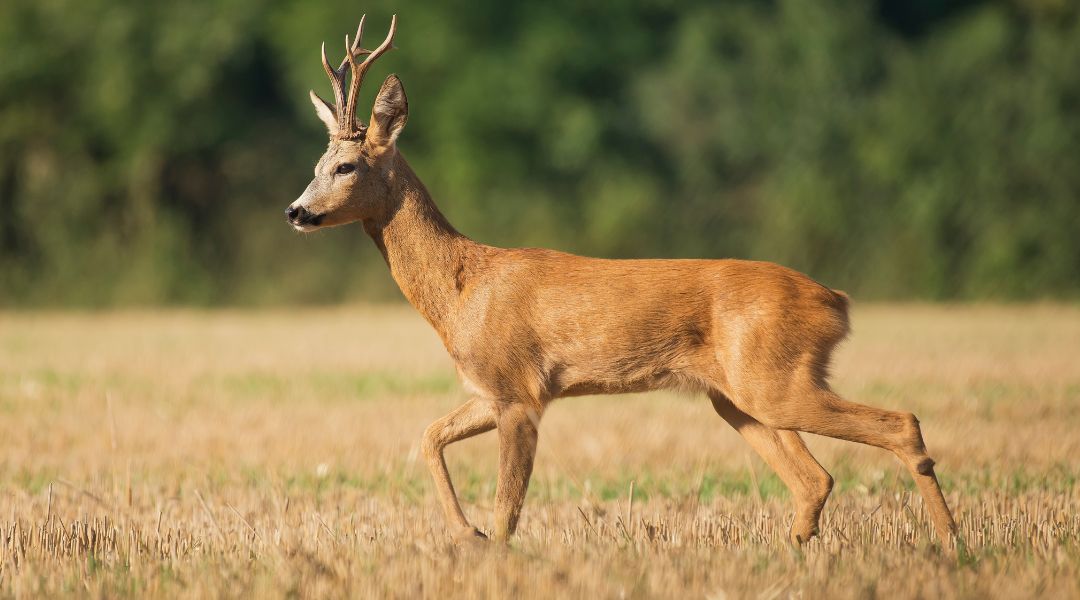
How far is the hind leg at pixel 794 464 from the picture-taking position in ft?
20.3

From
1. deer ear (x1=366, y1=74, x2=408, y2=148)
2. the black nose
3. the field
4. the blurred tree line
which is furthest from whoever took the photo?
the blurred tree line

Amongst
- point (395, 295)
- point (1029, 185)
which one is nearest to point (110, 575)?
point (395, 295)

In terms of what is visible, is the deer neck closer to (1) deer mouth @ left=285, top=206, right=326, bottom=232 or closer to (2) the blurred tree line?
(1) deer mouth @ left=285, top=206, right=326, bottom=232

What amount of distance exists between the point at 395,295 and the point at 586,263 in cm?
2023

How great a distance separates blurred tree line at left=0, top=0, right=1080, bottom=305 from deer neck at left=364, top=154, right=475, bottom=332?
675 inches

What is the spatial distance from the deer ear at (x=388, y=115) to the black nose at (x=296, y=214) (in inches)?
19.1


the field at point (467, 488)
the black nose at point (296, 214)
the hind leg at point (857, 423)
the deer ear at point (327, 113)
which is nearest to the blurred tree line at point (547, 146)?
the field at point (467, 488)

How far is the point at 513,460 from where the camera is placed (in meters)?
5.97

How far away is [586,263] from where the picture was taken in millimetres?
6484

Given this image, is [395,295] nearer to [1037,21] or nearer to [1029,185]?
[1029,185]

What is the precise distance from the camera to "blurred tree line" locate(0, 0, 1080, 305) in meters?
25.3

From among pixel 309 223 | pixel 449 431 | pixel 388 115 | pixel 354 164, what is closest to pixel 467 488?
pixel 449 431

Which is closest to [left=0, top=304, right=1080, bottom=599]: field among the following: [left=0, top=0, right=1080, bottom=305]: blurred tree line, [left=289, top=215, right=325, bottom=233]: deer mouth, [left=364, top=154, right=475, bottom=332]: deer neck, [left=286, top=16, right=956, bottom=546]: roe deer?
[left=286, top=16, right=956, bottom=546]: roe deer

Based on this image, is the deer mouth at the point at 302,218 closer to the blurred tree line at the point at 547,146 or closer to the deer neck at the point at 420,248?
the deer neck at the point at 420,248
